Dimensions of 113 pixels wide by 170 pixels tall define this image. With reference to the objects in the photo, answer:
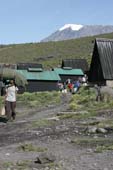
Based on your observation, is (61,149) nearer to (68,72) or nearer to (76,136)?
(76,136)

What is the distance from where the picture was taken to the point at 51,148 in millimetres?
13125

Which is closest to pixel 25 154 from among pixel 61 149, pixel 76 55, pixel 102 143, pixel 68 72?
pixel 61 149

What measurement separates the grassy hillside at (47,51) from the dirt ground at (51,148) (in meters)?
86.0

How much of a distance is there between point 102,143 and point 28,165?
3211 millimetres

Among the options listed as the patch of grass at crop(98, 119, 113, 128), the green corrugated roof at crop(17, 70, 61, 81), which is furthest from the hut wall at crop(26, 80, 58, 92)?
the patch of grass at crop(98, 119, 113, 128)

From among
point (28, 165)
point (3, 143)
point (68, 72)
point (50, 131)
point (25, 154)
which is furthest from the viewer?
point (68, 72)

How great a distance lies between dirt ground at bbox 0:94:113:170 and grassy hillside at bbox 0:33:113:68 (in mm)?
85954

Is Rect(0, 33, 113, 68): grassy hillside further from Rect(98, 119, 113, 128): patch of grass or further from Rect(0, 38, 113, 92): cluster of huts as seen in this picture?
Rect(98, 119, 113, 128): patch of grass

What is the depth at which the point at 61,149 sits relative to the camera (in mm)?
12984

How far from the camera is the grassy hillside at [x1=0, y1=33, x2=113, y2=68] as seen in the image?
112 m

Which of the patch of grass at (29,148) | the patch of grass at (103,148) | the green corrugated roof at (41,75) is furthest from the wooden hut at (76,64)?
the patch of grass at (103,148)

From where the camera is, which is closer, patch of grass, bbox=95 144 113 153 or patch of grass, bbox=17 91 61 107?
patch of grass, bbox=95 144 113 153

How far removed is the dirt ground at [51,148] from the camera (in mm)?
10773

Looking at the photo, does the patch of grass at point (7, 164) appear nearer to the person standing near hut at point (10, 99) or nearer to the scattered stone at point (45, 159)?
the scattered stone at point (45, 159)
